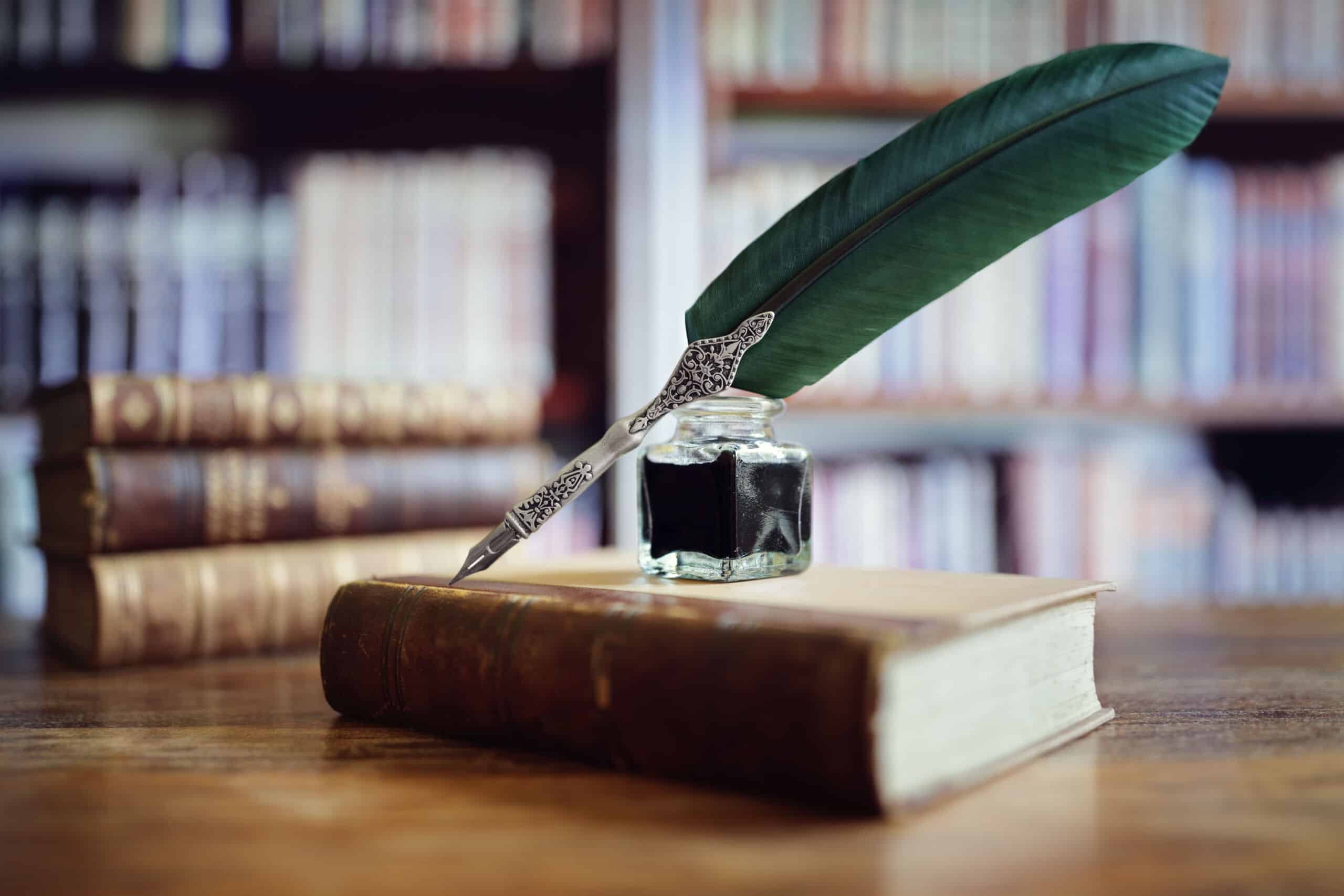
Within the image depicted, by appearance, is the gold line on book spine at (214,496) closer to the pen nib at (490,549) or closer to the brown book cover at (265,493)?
the brown book cover at (265,493)

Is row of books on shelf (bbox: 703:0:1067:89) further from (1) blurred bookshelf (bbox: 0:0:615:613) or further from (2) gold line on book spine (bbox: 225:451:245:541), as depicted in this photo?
(2) gold line on book spine (bbox: 225:451:245:541)

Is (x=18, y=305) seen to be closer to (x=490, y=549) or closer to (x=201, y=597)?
(x=201, y=597)

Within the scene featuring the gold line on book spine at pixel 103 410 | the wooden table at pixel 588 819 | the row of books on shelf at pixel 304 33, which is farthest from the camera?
the row of books on shelf at pixel 304 33

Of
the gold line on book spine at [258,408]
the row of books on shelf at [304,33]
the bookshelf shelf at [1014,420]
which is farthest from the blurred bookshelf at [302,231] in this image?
the gold line on book spine at [258,408]

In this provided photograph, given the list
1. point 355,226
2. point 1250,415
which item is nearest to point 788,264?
point 355,226

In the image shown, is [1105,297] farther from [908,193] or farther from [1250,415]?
[908,193]

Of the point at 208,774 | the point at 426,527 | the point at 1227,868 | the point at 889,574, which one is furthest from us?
the point at 426,527
